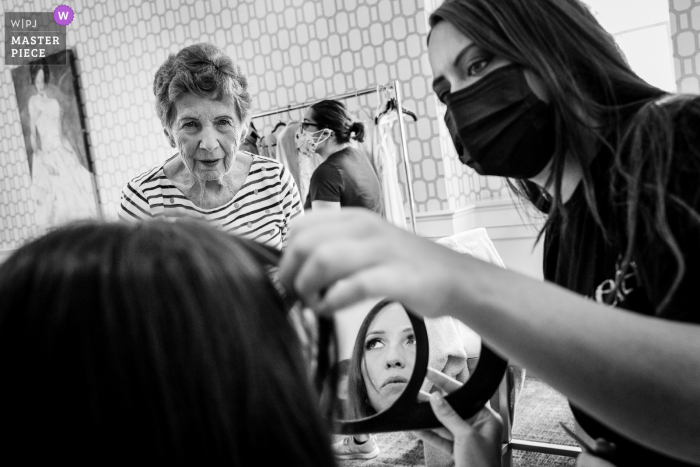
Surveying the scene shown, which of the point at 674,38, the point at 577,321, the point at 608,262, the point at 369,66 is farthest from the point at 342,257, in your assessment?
the point at 369,66

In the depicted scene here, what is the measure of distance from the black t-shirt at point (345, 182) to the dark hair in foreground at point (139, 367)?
2248 millimetres

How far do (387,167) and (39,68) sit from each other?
3.77m

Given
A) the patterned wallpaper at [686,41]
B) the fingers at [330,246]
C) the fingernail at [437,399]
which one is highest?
the patterned wallpaper at [686,41]

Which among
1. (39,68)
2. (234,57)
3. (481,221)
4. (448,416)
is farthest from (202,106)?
(39,68)

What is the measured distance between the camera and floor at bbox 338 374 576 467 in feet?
7.97

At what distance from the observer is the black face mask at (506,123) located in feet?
2.67

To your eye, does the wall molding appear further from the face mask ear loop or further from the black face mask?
the black face mask

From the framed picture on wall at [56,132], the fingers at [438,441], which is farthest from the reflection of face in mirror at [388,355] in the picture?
the framed picture on wall at [56,132]

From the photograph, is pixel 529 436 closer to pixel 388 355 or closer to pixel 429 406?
pixel 388 355

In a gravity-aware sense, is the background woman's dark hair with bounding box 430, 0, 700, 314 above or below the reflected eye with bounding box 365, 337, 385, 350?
above

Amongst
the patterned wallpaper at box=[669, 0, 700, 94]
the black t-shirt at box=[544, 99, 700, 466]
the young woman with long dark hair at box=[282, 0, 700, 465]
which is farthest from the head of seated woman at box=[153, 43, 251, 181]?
the patterned wallpaper at box=[669, 0, 700, 94]

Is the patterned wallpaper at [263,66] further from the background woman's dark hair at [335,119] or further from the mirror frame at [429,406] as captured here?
the mirror frame at [429,406]

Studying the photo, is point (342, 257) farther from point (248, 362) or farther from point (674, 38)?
point (674, 38)

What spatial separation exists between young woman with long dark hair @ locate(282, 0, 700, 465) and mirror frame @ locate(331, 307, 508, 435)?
10 centimetres
